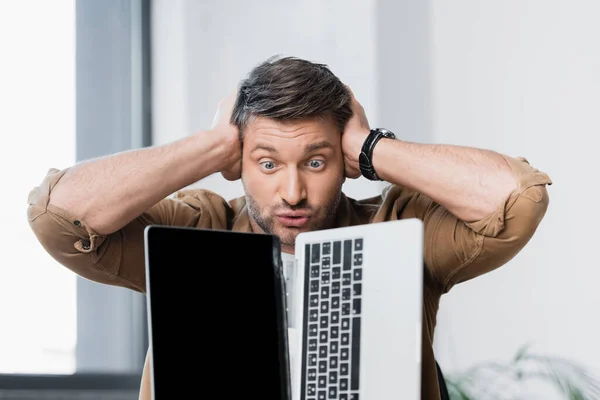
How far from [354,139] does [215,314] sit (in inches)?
21.8

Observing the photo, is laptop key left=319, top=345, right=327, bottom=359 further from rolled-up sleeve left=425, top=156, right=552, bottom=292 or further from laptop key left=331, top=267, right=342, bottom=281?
rolled-up sleeve left=425, top=156, right=552, bottom=292

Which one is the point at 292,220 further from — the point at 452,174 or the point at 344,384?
the point at 344,384

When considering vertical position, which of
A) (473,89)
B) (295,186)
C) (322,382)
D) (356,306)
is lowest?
(322,382)

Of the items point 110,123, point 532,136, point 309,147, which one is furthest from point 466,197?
point 110,123

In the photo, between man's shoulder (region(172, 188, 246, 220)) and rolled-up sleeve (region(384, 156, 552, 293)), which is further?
man's shoulder (region(172, 188, 246, 220))

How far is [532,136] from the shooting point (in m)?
2.39

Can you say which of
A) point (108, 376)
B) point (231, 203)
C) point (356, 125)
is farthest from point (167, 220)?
point (108, 376)

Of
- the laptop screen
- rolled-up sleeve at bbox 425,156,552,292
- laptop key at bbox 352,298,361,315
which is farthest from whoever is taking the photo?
rolled-up sleeve at bbox 425,156,552,292

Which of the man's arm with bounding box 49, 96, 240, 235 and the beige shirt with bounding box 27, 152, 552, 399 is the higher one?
the man's arm with bounding box 49, 96, 240, 235

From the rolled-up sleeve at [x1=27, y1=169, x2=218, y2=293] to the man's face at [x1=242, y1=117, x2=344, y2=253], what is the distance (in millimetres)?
162

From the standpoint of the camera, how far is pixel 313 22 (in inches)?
105

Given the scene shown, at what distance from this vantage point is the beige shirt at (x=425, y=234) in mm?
1329

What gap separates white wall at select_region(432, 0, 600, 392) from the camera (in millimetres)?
2256

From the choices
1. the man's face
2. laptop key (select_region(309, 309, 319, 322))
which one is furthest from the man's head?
laptop key (select_region(309, 309, 319, 322))
